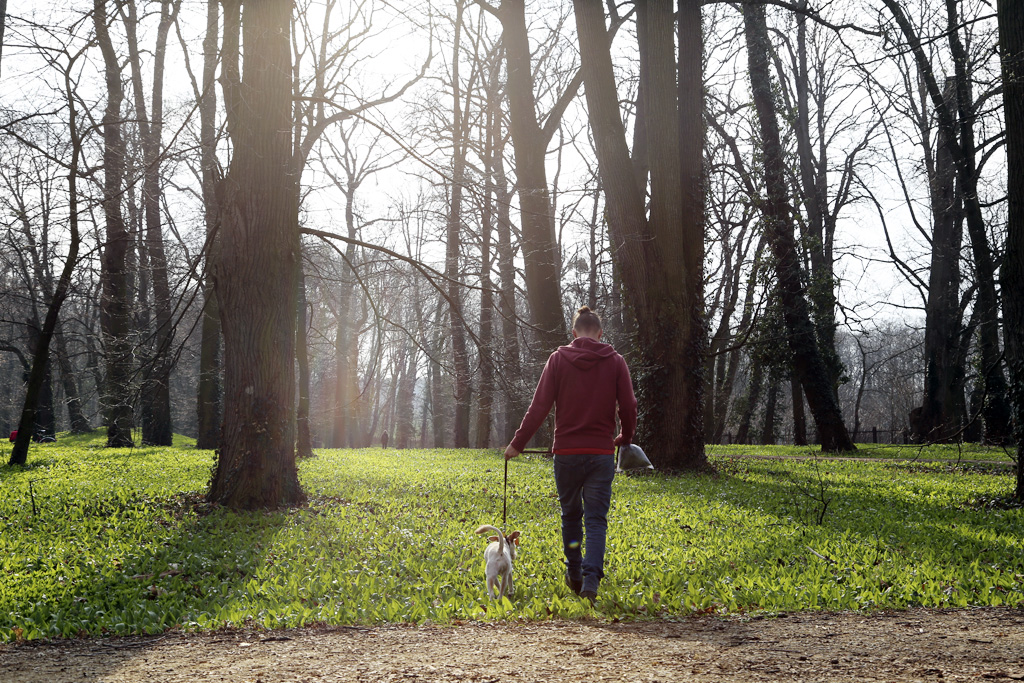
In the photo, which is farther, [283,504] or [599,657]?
[283,504]

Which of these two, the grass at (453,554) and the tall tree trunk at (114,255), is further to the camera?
the tall tree trunk at (114,255)

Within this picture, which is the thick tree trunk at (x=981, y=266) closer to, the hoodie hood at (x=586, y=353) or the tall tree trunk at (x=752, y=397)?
the tall tree trunk at (x=752, y=397)

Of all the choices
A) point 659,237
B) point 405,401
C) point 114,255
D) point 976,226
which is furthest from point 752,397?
point 405,401

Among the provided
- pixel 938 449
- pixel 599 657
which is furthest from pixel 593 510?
pixel 938 449

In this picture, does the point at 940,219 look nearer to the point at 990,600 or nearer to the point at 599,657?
the point at 990,600

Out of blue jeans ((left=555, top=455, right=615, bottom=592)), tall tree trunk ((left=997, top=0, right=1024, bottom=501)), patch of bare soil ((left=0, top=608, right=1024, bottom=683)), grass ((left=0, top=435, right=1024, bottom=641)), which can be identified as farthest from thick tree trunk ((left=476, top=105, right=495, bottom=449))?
tall tree trunk ((left=997, top=0, right=1024, bottom=501))

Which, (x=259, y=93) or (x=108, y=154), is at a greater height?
(x=108, y=154)

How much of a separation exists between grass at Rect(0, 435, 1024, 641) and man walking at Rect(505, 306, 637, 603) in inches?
14.4

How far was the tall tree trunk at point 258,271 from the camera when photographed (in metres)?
9.46

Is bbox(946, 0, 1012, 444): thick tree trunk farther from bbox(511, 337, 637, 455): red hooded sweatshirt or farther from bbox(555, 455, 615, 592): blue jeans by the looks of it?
bbox(555, 455, 615, 592): blue jeans

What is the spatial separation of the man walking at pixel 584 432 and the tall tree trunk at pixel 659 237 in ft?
26.4

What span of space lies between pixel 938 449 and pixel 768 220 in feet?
30.1

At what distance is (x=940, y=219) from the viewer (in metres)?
27.2

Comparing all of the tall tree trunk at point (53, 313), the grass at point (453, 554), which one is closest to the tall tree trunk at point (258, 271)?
the grass at point (453, 554)
